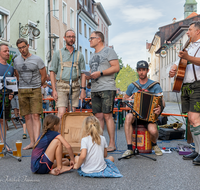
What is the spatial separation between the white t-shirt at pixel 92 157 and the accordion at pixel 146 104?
141 centimetres

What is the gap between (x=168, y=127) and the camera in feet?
23.8

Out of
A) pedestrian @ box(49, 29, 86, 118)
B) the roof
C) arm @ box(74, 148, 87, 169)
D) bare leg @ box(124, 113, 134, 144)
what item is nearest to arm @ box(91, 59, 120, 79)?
pedestrian @ box(49, 29, 86, 118)

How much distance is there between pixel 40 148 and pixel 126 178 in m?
1.23

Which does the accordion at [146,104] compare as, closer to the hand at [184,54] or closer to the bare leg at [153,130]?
the bare leg at [153,130]

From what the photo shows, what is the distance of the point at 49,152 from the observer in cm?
380

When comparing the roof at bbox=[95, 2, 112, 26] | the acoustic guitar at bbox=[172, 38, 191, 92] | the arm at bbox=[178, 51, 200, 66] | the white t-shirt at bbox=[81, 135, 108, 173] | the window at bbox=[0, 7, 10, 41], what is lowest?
the white t-shirt at bbox=[81, 135, 108, 173]

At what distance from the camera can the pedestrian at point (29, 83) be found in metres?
5.50

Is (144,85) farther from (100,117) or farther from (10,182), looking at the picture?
(10,182)

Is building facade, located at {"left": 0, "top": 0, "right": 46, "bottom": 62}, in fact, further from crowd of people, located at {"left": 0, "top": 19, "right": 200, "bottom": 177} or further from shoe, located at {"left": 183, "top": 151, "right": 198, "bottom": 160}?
shoe, located at {"left": 183, "top": 151, "right": 198, "bottom": 160}

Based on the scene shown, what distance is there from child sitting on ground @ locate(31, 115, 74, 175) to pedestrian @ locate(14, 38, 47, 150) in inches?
70.5

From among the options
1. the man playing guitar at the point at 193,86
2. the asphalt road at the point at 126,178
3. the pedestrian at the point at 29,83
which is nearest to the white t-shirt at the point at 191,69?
the man playing guitar at the point at 193,86

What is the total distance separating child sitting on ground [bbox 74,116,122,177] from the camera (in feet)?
11.9

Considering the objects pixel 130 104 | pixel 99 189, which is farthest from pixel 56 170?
pixel 130 104

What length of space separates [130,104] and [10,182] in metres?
2.33
